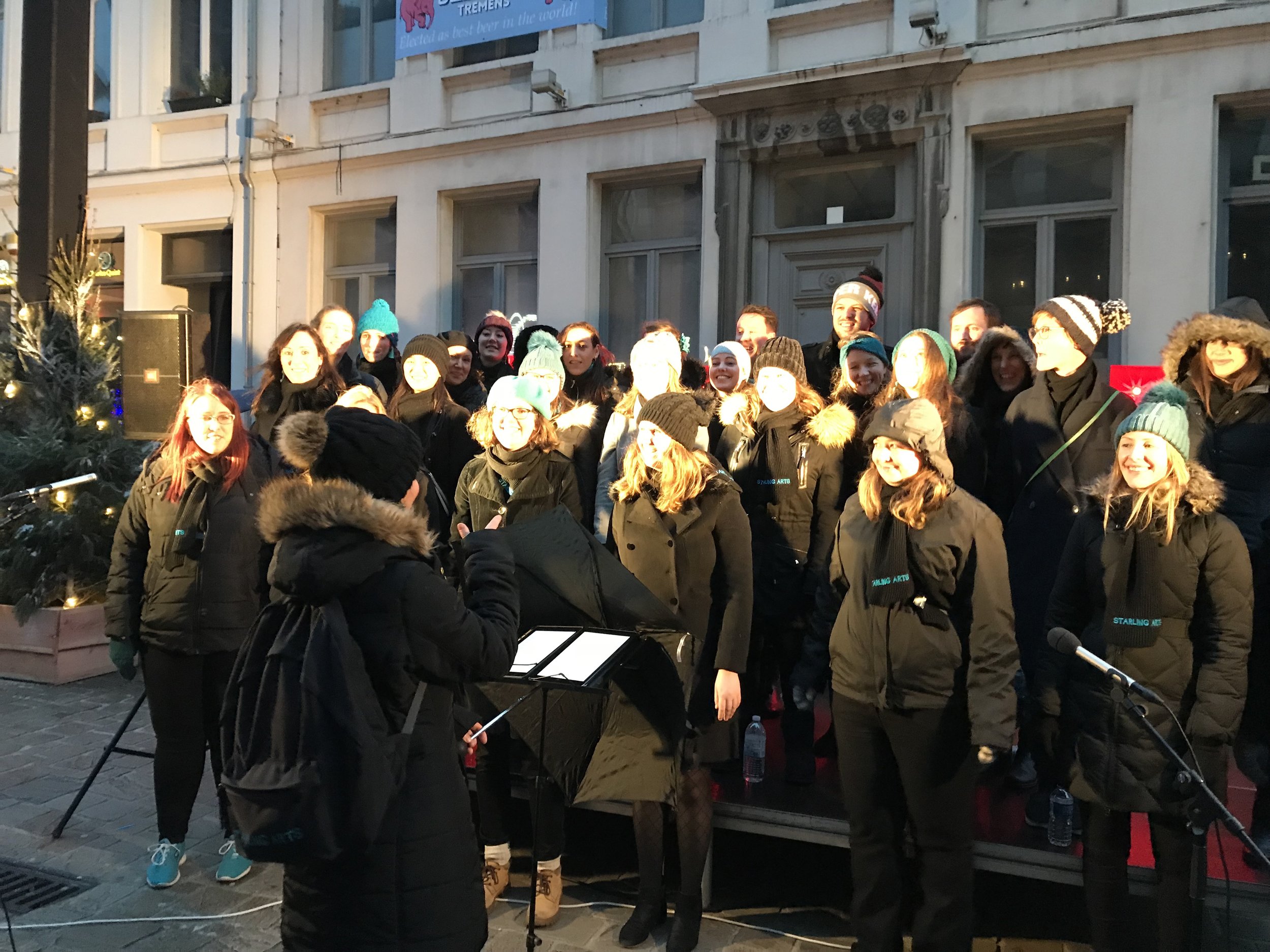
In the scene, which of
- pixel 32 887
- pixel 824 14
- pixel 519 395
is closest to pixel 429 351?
pixel 519 395

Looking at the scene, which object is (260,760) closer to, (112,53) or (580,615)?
(580,615)

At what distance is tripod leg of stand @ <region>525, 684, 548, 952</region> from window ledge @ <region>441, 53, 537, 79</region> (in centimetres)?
897

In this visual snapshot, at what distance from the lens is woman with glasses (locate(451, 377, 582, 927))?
4.33 metres

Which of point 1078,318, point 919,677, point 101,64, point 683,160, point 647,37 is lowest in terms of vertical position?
point 919,677

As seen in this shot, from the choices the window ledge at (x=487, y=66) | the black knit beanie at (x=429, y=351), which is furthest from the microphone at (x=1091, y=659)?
the window ledge at (x=487, y=66)

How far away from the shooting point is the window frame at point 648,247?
10.9m

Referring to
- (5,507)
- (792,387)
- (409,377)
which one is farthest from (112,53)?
(792,387)

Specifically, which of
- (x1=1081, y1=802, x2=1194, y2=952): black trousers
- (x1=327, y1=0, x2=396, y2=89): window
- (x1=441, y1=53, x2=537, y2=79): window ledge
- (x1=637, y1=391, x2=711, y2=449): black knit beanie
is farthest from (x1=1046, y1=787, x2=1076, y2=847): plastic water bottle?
(x1=327, y1=0, x2=396, y2=89): window

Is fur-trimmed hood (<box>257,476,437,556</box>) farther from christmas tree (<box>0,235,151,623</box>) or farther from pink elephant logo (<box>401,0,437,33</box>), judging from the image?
pink elephant logo (<box>401,0,437,33</box>)

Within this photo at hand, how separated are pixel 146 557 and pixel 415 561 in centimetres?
258

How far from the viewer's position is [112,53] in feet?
46.9

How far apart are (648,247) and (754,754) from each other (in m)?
7.42

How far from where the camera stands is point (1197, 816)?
3.13 meters

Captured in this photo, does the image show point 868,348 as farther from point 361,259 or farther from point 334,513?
point 361,259
